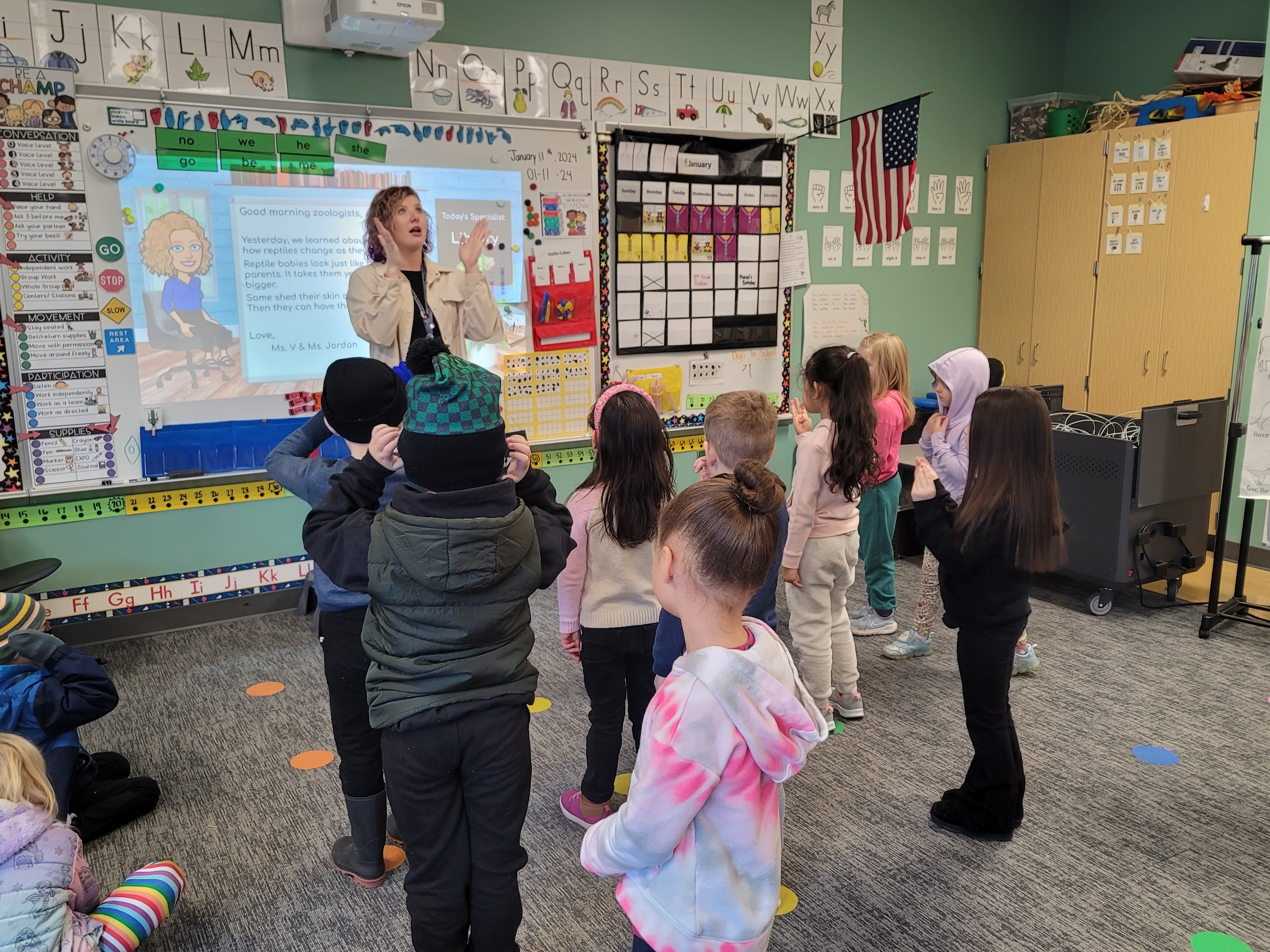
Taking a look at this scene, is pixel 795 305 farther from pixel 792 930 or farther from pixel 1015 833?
pixel 792 930

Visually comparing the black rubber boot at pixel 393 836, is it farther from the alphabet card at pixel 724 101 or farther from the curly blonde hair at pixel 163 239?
the alphabet card at pixel 724 101

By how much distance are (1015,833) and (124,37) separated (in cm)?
379

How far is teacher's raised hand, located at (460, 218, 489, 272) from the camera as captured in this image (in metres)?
3.93

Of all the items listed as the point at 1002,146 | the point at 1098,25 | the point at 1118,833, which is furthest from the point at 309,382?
the point at 1098,25

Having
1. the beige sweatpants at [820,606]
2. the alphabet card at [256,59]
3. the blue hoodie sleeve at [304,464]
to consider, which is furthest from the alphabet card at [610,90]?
the blue hoodie sleeve at [304,464]

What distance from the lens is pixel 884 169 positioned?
164 inches

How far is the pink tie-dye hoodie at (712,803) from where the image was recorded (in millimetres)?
1231

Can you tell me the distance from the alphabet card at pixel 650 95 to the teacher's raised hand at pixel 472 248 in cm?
95

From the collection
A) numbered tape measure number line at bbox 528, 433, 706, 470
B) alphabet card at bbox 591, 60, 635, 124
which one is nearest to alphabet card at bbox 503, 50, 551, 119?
alphabet card at bbox 591, 60, 635, 124

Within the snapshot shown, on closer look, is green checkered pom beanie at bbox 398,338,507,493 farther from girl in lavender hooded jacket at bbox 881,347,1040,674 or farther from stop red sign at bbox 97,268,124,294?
stop red sign at bbox 97,268,124,294

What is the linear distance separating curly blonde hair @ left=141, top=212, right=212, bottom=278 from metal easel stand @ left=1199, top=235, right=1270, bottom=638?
149 inches

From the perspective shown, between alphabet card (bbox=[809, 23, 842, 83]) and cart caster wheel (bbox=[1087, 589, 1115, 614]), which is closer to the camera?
cart caster wheel (bbox=[1087, 589, 1115, 614])

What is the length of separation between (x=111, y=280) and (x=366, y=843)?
2.35 metres

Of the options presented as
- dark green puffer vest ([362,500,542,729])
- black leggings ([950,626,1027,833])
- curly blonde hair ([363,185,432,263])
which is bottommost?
black leggings ([950,626,1027,833])
